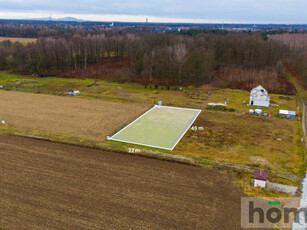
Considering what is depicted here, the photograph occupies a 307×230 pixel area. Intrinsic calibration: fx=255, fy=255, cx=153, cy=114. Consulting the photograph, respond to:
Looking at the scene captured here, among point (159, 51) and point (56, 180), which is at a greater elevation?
point (159, 51)

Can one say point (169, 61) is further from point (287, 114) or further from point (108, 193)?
point (108, 193)

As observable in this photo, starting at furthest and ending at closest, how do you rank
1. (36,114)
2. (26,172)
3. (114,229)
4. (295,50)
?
(295,50) → (36,114) → (26,172) → (114,229)

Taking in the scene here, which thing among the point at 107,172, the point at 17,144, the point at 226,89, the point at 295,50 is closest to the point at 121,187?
the point at 107,172

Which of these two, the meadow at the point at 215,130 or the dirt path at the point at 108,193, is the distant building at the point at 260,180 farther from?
the meadow at the point at 215,130

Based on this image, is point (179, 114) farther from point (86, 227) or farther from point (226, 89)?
point (86, 227)
